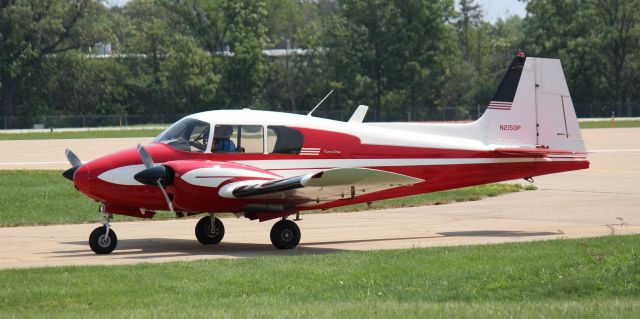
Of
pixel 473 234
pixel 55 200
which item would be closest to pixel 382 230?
pixel 473 234

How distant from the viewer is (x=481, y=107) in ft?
314

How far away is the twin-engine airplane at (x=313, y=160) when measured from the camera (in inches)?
671

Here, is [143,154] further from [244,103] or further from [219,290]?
[244,103]

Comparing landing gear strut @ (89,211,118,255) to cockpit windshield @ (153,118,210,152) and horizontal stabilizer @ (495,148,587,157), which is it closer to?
cockpit windshield @ (153,118,210,152)

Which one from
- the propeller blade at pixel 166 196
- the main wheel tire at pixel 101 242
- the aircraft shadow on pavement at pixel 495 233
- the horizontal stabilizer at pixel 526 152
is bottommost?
the aircraft shadow on pavement at pixel 495 233

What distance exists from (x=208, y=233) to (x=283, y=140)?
2.18m

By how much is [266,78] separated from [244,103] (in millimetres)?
3799

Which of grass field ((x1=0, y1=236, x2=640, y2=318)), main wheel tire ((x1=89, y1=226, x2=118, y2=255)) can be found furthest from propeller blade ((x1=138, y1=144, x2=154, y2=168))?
grass field ((x1=0, y1=236, x2=640, y2=318))

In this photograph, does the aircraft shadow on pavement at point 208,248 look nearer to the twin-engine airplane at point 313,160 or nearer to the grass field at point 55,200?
the twin-engine airplane at point 313,160

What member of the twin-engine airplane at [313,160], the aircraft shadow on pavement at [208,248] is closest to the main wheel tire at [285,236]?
the twin-engine airplane at [313,160]

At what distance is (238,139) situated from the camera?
703 inches

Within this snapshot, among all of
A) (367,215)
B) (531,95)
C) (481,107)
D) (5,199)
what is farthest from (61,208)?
(481,107)

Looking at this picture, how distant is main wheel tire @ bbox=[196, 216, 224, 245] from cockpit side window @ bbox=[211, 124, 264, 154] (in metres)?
1.66

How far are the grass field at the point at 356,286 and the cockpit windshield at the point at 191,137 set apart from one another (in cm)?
261
